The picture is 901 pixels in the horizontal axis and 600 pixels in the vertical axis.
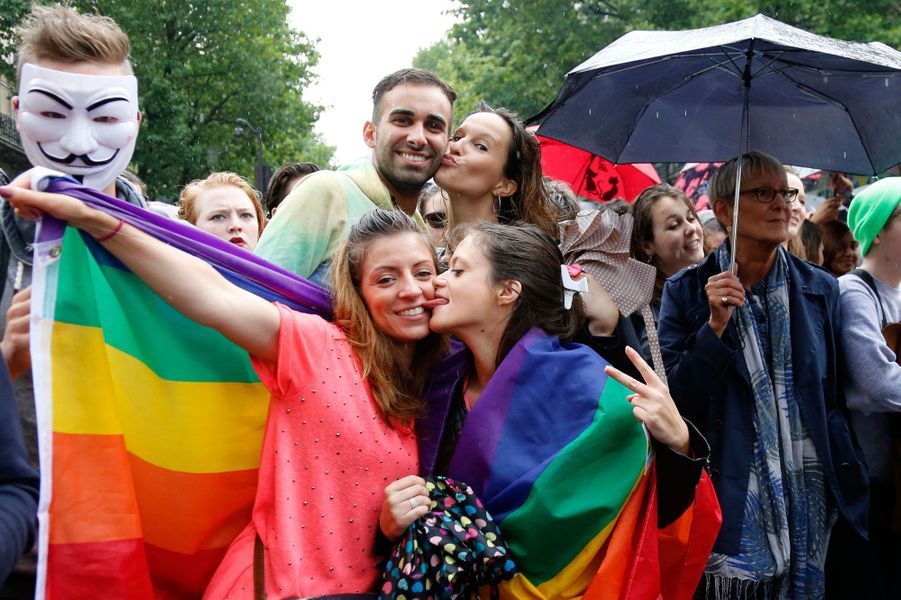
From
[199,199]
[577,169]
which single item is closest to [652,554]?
[199,199]

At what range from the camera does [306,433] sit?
2545 millimetres

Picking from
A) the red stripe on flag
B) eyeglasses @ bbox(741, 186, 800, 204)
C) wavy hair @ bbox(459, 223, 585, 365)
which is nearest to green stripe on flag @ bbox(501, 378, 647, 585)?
wavy hair @ bbox(459, 223, 585, 365)

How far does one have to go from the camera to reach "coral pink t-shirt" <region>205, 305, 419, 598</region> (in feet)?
8.13

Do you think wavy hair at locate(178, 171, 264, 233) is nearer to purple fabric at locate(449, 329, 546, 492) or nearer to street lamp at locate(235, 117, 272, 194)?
purple fabric at locate(449, 329, 546, 492)

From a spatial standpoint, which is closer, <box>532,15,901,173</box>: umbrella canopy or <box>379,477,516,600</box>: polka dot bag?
<box>379,477,516,600</box>: polka dot bag

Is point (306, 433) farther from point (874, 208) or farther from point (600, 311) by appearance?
point (874, 208)

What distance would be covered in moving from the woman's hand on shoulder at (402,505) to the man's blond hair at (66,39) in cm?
161

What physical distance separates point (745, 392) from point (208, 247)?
2274 mm

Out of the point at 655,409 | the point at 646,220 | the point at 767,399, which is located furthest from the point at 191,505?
the point at 646,220

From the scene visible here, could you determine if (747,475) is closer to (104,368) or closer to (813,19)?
(104,368)

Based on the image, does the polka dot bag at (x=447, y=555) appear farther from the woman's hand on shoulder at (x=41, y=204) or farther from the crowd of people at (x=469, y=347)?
the woman's hand on shoulder at (x=41, y=204)

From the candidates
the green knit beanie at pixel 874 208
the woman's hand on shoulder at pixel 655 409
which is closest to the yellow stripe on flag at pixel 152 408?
the woman's hand on shoulder at pixel 655 409

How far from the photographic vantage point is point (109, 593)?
2396mm

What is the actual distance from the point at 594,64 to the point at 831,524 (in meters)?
2.14
